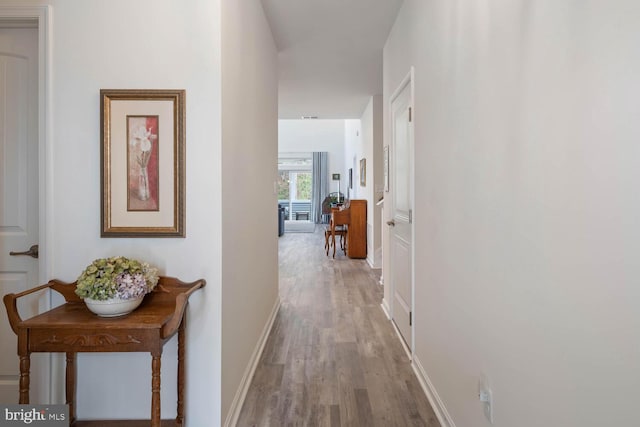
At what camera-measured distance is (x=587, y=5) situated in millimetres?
874

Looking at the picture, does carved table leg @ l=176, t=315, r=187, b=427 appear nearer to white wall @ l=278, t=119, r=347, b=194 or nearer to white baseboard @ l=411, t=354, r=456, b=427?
white baseboard @ l=411, t=354, r=456, b=427

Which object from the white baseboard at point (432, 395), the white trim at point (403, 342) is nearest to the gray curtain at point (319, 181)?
the white trim at point (403, 342)

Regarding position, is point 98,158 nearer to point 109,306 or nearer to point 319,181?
point 109,306

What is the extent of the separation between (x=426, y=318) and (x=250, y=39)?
6.88ft

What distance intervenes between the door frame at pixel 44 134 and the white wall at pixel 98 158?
0.01 metres

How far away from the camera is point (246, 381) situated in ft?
7.41

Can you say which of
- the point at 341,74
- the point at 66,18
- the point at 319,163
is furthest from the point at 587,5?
the point at 319,163

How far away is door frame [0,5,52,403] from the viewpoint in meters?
1.74

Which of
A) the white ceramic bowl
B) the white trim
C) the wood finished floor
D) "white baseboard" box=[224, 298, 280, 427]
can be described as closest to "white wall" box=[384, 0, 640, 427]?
the wood finished floor

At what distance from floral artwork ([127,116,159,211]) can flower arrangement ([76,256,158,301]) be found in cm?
30

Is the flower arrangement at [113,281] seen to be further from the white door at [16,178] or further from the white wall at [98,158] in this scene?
the white door at [16,178]

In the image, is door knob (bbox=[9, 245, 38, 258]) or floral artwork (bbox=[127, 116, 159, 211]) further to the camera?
door knob (bbox=[9, 245, 38, 258])

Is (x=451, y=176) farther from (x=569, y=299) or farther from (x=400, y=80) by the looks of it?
(x=400, y=80)

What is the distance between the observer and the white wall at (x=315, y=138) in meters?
12.9
